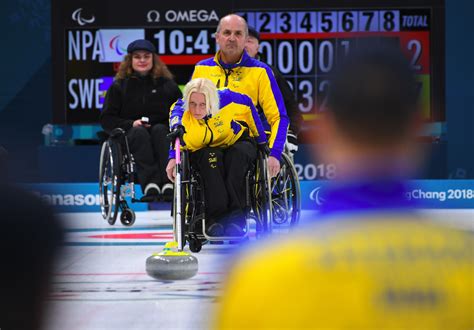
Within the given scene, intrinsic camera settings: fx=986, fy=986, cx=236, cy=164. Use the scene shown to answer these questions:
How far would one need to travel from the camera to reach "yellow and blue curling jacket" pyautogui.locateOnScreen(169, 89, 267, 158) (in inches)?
169

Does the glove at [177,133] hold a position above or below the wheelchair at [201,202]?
above

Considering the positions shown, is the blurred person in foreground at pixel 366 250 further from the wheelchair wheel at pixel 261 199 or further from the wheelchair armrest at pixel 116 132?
the wheelchair armrest at pixel 116 132

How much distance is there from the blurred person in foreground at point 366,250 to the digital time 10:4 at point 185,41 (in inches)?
303

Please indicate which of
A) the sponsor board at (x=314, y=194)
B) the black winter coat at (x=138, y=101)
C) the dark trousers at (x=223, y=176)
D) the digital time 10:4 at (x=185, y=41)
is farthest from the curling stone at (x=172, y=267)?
the digital time 10:4 at (x=185, y=41)

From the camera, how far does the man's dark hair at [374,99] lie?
91 cm

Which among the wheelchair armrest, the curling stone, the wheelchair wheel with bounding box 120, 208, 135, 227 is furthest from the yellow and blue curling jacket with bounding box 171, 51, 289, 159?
the wheelchair wheel with bounding box 120, 208, 135, 227

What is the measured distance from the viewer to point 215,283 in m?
3.65

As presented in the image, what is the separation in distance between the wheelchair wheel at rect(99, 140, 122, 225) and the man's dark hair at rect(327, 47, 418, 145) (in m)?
5.10

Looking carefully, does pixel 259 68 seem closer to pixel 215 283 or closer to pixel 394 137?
pixel 215 283

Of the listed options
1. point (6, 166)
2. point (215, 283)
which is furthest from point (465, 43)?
point (6, 166)

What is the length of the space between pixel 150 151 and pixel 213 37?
287cm

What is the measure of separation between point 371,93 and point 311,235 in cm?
14

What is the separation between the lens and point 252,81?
464cm

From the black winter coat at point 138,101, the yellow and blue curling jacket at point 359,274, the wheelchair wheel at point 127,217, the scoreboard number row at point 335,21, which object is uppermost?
the scoreboard number row at point 335,21
